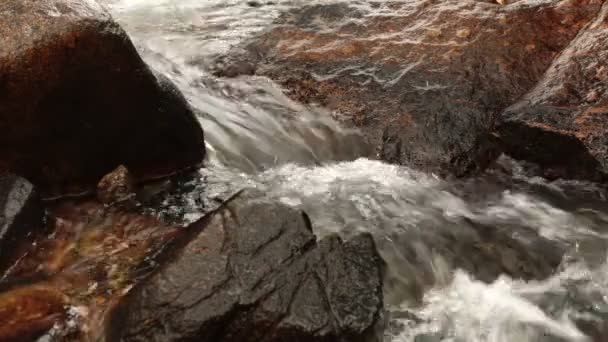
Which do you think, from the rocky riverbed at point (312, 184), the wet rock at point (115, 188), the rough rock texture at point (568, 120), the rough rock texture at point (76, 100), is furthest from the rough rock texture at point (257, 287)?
the rough rock texture at point (568, 120)

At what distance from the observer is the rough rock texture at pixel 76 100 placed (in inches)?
168

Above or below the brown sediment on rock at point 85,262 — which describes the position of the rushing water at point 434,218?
below

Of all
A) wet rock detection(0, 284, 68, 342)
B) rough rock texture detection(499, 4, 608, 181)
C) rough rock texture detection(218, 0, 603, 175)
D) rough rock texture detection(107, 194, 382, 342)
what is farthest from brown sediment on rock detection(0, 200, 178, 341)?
rough rock texture detection(499, 4, 608, 181)

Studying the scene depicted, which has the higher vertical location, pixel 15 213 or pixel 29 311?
pixel 15 213

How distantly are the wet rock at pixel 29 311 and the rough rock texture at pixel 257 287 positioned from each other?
0.44 meters

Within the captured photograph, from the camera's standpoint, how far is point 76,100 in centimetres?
453

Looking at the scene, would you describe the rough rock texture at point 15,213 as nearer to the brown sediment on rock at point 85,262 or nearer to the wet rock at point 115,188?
the brown sediment on rock at point 85,262

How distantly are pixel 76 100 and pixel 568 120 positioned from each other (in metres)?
4.55

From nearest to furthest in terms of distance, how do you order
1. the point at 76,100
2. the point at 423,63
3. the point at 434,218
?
1. the point at 76,100
2. the point at 434,218
3. the point at 423,63

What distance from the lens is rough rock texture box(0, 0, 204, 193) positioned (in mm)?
4270

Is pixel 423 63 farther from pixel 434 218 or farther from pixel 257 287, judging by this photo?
pixel 257 287

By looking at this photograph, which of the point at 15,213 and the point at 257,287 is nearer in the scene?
the point at 257,287

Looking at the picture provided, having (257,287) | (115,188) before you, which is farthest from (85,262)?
(257,287)

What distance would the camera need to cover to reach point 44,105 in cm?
439
